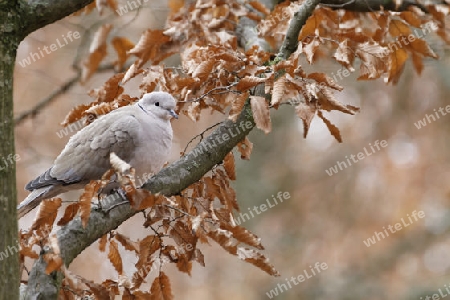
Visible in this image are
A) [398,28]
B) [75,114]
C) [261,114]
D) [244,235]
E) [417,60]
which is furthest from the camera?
[417,60]

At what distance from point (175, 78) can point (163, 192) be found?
988 millimetres

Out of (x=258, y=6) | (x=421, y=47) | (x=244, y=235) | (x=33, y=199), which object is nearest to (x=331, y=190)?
(x=258, y=6)

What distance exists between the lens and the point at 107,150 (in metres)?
3.58

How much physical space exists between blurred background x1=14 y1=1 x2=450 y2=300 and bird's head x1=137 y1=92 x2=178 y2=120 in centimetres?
371

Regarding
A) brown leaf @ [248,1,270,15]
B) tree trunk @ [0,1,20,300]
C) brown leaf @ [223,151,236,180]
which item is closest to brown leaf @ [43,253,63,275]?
tree trunk @ [0,1,20,300]

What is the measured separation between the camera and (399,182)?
920cm

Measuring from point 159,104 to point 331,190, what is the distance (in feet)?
19.0

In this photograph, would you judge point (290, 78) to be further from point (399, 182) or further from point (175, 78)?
point (399, 182)

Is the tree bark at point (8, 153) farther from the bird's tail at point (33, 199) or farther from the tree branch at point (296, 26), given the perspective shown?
the bird's tail at point (33, 199)

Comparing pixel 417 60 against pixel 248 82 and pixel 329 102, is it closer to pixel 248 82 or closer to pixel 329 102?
pixel 329 102

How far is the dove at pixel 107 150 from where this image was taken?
3588 mm

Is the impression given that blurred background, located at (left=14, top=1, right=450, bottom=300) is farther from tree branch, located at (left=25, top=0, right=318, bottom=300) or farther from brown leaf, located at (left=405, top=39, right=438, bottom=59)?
tree branch, located at (left=25, top=0, right=318, bottom=300)

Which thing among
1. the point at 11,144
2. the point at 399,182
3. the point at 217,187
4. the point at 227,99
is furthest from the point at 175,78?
the point at 399,182

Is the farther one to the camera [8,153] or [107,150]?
[107,150]
